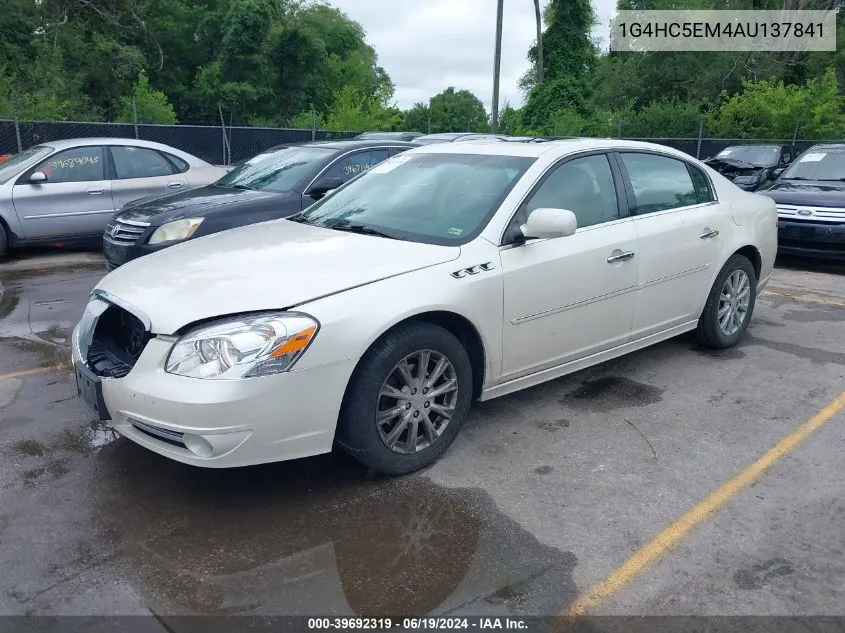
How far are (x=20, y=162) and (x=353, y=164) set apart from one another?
4.56 meters

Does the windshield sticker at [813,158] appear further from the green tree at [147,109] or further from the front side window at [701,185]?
the green tree at [147,109]

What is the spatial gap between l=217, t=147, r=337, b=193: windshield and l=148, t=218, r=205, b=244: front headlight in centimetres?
101

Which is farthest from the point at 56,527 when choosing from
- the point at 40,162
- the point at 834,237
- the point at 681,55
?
the point at 681,55

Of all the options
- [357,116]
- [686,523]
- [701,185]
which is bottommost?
[686,523]

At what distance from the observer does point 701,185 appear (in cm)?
536

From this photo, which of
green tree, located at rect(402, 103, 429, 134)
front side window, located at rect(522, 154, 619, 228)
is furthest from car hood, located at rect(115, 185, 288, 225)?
green tree, located at rect(402, 103, 429, 134)

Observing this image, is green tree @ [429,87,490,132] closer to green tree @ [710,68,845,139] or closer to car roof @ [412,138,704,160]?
green tree @ [710,68,845,139]

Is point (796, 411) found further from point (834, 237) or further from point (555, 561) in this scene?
point (834, 237)

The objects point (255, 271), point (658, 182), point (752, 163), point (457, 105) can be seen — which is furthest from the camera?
point (457, 105)

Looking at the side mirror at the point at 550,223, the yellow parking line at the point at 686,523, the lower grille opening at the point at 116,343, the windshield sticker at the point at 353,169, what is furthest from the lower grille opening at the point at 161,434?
the windshield sticker at the point at 353,169

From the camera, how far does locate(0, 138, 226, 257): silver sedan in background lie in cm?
891

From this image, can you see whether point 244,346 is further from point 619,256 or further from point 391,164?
point 619,256

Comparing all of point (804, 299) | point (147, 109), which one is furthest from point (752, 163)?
point (147, 109)

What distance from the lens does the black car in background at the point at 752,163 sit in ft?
46.3
